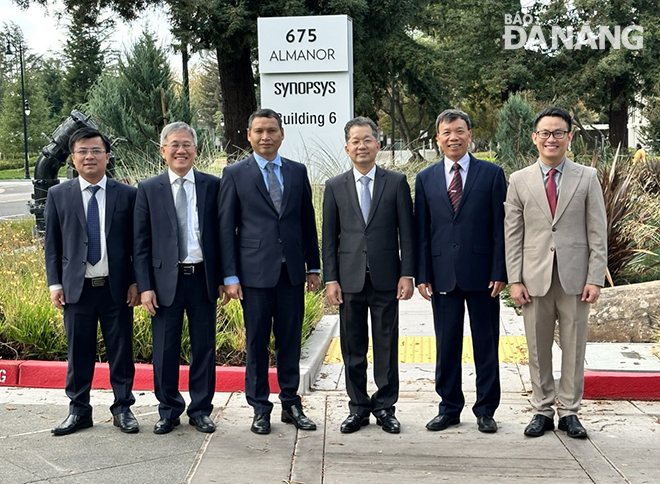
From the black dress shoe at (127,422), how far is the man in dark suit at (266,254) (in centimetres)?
80

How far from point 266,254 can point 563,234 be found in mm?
1998

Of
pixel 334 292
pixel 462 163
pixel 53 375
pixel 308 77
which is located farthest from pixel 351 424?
pixel 308 77

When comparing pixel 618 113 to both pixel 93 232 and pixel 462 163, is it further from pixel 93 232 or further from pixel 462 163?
pixel 93 232

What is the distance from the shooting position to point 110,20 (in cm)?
2027

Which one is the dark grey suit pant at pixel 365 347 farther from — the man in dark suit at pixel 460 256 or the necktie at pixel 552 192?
the necktie at pixel 552 192

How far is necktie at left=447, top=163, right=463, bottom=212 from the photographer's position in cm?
518

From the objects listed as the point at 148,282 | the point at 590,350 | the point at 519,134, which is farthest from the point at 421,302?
the point at 519,134

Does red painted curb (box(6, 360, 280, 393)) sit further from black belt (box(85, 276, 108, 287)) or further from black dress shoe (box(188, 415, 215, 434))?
black belt (box(85, 276, 108, 287))

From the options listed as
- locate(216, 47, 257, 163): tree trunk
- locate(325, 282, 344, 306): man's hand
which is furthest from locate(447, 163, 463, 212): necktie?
locate(216, 47, 257, 163): tree trunk

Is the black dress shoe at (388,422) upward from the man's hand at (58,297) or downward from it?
downward

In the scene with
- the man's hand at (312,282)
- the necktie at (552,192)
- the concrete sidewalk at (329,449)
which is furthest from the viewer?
the man's hand at (312,282)

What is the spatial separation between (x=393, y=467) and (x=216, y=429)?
1.40 m

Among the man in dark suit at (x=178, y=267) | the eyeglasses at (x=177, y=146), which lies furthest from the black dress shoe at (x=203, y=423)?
the eyeglasses at (x=177, y=146)

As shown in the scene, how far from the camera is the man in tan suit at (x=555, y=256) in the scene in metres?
5.03
